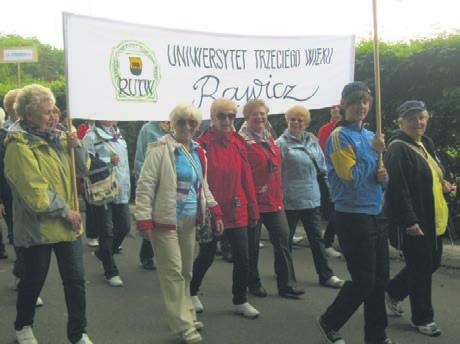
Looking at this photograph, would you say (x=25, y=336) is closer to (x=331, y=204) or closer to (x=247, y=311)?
(x=247, y=311)

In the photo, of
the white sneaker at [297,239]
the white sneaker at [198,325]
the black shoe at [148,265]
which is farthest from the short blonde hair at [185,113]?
the white sneaker at [297,239]

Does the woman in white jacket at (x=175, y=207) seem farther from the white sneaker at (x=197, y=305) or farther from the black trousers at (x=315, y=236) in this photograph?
the black trousers at (x=315, y=236)

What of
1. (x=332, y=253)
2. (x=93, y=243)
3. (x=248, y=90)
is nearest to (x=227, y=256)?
(x=332, y=253)

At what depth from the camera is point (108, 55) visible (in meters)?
4.82

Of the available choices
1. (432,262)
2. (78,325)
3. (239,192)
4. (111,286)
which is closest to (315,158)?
(239,192)

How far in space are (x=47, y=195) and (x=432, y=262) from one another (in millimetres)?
2691

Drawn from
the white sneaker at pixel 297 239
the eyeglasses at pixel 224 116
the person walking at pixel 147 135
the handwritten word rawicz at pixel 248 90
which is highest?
the handwritten word rawicz at pixel 248 90

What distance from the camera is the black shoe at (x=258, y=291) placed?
552cm

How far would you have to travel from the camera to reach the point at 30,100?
13.2ft

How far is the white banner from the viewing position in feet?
15.3

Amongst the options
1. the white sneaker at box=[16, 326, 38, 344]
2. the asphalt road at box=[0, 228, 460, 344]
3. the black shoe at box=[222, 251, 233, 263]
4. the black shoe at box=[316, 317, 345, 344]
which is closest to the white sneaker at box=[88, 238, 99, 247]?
the asphalt road at box=[0, 228, 460, 344]

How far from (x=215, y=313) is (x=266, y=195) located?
3.60 feet

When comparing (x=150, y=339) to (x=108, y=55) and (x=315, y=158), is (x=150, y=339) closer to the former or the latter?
(x=108, y=55)

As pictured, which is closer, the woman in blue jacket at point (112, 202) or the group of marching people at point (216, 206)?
the group of marching people at point (216, 206)
